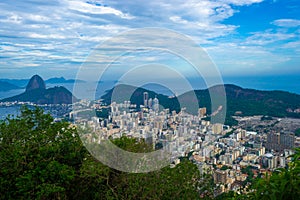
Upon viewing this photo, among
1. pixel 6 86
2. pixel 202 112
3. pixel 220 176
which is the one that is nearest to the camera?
pixel 202 112

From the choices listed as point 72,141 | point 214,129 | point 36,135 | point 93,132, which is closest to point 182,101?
point 214,129

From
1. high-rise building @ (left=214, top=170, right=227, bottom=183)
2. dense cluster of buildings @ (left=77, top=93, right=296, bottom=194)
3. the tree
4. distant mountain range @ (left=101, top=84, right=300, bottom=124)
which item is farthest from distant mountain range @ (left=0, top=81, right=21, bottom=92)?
high-rise building @ (left=214, top=170, right=227, bottom=183)

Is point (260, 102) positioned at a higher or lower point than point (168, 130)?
higher

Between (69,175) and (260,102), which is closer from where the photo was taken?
(69,175)

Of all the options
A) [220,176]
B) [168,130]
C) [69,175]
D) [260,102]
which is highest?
[260,102]

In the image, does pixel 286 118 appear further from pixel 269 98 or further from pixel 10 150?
pixel 10 150

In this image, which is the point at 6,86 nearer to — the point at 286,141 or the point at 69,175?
the point at 69,175

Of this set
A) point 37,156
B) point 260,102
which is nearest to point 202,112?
point 37,156

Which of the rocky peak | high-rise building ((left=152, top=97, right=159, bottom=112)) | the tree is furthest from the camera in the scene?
the rocky peak

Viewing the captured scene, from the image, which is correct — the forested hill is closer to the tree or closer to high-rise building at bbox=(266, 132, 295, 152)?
high-rise building at bbox=(266, 132, 295, 152)
